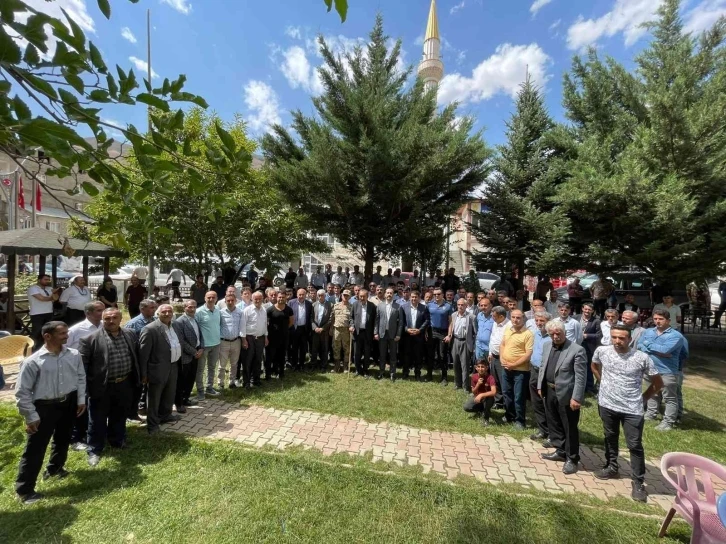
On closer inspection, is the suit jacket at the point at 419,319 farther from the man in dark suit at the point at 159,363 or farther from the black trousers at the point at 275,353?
the man in dark suit at the point at 159,363

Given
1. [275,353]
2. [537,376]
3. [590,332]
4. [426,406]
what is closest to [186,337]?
[275,353]

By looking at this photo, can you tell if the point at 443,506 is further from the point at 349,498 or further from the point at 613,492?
the point at 613,492

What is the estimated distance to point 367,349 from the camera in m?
7.63

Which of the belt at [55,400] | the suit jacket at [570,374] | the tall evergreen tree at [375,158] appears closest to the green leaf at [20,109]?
the belt at [55,400]

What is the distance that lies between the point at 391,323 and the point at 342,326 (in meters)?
1.10

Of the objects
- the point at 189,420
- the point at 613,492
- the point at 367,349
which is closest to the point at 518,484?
the point at 613,492

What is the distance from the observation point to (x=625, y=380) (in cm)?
388

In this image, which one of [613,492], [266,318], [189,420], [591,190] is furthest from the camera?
[591,190]

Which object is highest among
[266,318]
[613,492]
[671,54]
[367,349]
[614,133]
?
[671,54]

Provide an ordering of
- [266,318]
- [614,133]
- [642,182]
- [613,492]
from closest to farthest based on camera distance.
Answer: [613,492] < [266,318] < [642,182] < [614,133]

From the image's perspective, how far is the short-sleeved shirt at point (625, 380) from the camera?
12.6ft

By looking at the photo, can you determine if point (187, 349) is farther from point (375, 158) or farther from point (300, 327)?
point (375, 158)

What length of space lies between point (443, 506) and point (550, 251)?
390 inches

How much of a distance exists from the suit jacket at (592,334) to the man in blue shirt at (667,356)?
3.90 feet
